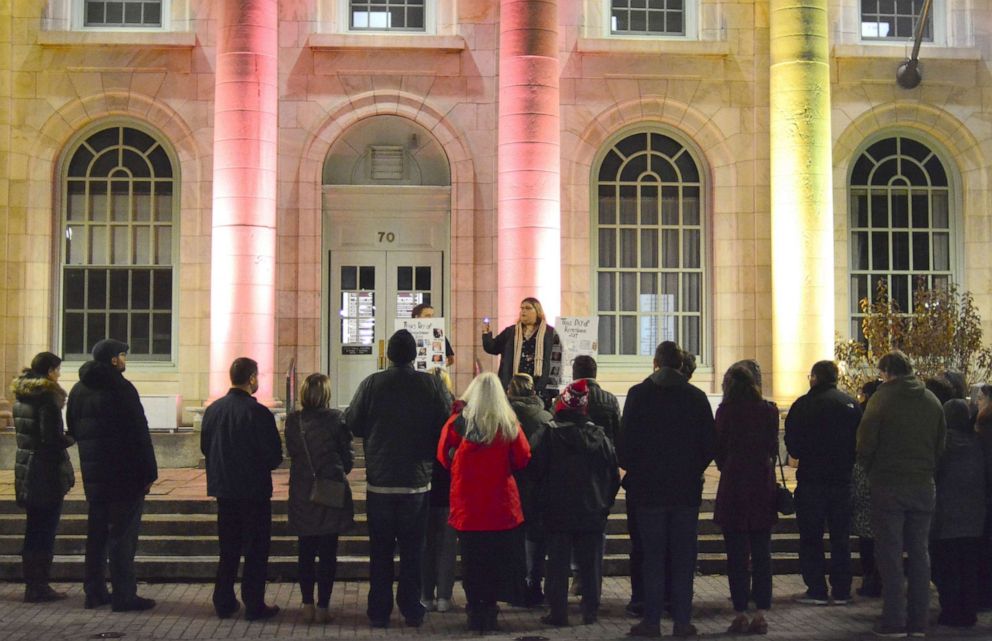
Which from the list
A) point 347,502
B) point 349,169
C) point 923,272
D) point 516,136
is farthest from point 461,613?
point 923,272

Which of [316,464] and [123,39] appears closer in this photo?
[316,464]

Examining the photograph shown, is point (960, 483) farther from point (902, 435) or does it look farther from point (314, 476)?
point (314, 476)

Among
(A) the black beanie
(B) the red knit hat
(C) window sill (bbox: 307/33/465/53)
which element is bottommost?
(B) the red knit hat

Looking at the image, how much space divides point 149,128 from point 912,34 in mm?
10864

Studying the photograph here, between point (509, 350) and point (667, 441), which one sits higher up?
point (509, 350)

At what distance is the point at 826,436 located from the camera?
10062mm

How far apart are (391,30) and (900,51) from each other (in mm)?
7146

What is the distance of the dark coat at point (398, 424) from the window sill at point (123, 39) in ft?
30.5

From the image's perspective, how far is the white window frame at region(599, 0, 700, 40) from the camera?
17.9 m

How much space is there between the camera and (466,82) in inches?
690

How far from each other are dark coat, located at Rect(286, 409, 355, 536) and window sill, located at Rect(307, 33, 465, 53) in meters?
8.93

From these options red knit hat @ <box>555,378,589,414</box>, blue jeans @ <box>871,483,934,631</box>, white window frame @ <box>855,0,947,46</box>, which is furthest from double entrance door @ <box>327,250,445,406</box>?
blue jeans @ <box>871,483,934,631</box>

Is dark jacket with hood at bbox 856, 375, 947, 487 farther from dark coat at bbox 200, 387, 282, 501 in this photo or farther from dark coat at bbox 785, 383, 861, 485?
dark coat at bbox 200, 387, 282, 501

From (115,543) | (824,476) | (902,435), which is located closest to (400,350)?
(115,543)
